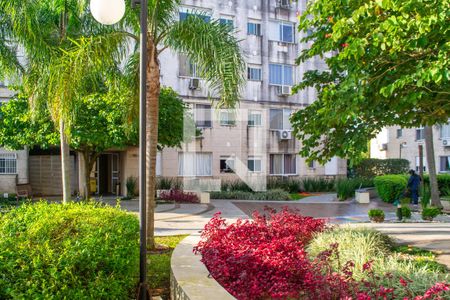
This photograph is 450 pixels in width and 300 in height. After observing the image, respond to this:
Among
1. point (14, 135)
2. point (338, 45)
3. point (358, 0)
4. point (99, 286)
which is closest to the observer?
point (99, 286)

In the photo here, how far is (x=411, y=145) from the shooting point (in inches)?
1325

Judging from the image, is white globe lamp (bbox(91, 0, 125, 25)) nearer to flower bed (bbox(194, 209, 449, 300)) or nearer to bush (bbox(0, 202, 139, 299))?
bush (bbox(0, 202, 139, 299))

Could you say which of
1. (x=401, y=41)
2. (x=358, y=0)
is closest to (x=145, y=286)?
(x=401, y=41)

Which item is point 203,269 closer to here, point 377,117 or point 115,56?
point 377,117

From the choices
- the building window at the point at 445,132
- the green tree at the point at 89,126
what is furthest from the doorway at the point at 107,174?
the building window at the point at 445,132

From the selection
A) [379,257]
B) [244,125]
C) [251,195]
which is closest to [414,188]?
[251,195]

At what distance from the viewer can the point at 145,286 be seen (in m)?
5.25

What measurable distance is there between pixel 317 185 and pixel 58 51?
19479mm

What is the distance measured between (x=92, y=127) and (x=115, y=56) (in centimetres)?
854

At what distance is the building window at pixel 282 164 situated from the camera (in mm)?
27172

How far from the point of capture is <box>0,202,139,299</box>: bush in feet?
12.0

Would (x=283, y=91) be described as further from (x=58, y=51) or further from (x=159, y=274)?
(x=159, y=274)

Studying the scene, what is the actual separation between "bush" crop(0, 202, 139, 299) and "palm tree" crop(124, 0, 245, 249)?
2.78 metres

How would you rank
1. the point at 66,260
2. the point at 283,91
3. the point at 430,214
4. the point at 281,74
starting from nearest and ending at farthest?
the point at 66,260 → the point at 430,214 → the point at 283,91 → the point at 281,74
